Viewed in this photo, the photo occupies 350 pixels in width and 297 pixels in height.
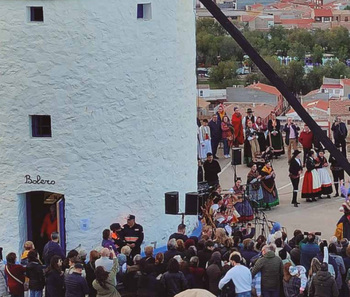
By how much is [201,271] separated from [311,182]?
26.2 ft

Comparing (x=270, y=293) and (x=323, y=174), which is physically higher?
(x=323, y=174)

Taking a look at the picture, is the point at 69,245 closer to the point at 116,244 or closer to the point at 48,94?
the point at 116,244

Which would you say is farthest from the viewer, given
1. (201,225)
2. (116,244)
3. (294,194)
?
(294,194)

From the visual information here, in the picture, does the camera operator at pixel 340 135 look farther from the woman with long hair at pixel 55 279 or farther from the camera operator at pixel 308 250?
the woman with long hair at pixel 55 279

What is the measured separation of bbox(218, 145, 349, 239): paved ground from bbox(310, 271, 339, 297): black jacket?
574 centimetres

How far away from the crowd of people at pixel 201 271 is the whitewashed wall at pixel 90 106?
8.94 ft

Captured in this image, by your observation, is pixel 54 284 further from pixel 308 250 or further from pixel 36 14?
pixel 36 14

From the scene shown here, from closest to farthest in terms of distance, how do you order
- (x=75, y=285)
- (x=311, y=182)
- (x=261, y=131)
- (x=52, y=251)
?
(x=75, y=285) < (x=52, y=251) < (x=311, y=182) < (x=261, y=131)

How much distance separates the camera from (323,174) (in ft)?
75.7

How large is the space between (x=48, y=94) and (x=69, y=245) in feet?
9.33

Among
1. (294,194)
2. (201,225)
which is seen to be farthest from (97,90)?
(294,194)

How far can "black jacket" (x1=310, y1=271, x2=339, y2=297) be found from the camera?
14.7m

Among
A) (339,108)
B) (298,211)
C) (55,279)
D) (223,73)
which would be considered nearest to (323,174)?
(298,211)

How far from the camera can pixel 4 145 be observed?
19.2m
